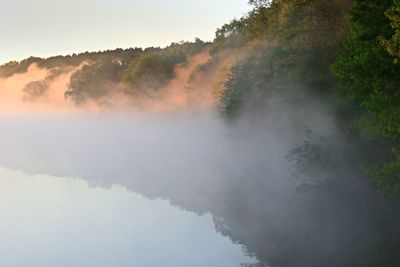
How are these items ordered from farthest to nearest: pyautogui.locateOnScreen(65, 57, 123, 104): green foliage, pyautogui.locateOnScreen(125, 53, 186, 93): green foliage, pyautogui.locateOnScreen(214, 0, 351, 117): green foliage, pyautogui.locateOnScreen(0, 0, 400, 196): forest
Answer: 1. pyautogui.locateOnScreen(65, 57, 123, 104): green foliage
2. pyautogui.locateOnScreen(125, 53, 186, 93): green foliage
3. pyautogui.locateOnScreen(214, 0, 351, 117): green foliage
4. pyautogui.locateOnScreen(0, 0, 400, 196): forest

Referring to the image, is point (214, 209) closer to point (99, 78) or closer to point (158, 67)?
point (158, 67)

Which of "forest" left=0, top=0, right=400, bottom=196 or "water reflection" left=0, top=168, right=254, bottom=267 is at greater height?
"forest" left=0, top=0, right=400, bottom=196

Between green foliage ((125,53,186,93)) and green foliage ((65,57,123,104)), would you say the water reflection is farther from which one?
green foliage ((65,57,123,104))

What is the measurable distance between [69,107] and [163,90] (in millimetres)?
58557

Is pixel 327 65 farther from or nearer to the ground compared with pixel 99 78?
farther from the ground

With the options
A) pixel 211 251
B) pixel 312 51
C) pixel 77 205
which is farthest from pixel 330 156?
pixel 77 205

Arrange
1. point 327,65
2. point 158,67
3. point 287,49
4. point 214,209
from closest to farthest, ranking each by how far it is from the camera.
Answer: point 214,209 → point 327,65 → point 287,49 → point 158,67

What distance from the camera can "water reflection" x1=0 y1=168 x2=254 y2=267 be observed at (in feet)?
81.7

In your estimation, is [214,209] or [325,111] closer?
[214,209]

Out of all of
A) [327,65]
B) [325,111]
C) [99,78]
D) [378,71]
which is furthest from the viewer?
[99,78]

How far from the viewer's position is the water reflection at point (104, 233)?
2491 cm

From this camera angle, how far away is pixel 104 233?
2934 cm

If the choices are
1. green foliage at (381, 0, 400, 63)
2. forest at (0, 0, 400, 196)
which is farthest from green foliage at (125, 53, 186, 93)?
green foliage at (381, 0, 400, 63)

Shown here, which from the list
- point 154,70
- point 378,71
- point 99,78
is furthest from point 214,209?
point 99,78
